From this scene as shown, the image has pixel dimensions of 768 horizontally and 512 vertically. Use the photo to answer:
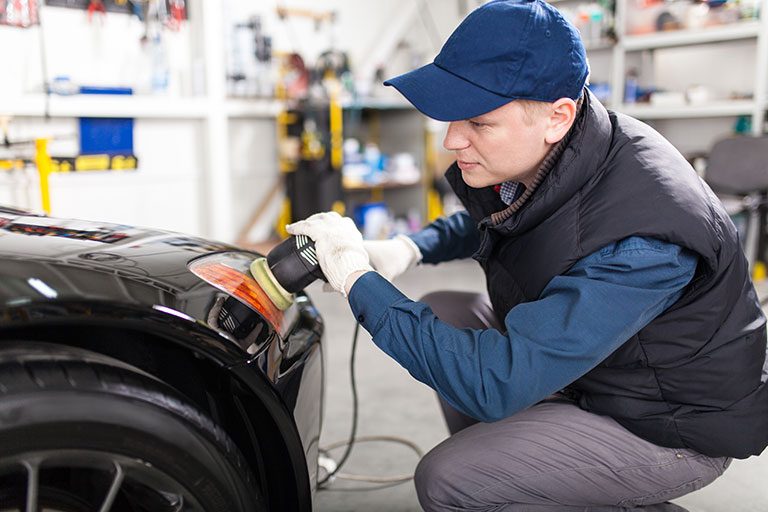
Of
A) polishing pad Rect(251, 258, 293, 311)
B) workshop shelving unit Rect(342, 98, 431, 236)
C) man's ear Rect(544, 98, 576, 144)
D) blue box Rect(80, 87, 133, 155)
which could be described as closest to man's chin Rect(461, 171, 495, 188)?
man's ear Rect(544, 98, 576, 144)

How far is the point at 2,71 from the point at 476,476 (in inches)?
144

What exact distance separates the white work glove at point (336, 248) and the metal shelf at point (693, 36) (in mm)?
4051

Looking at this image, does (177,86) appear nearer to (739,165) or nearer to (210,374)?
(739,165)

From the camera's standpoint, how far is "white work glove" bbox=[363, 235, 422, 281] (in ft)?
4.78

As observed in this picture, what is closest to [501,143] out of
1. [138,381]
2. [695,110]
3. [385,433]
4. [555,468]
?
[555,468]

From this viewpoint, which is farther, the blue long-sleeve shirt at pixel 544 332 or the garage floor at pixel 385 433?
the garage floor at pixel 385 433

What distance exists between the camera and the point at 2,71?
143 inches

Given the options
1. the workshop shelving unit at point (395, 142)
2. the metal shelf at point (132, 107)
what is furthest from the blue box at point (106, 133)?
the workshop shelving unit at point (395, 142)

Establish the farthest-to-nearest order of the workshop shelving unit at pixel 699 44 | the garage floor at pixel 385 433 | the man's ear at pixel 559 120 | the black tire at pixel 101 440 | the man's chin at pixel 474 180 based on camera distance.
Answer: the workshop shelving unit at pixel 699 44 → the garage floor at pixel 385 433 → the man's chin at pixel 474 180 → the man's ear at pixel 559 120 → the black tire at pixel 101 440

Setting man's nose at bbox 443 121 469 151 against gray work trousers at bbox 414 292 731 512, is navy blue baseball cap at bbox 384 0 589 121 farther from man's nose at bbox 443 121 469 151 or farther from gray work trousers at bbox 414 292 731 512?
gray work trousers at bbox 414 292 731 512

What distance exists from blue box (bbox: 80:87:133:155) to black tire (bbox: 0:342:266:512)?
11.0 feet

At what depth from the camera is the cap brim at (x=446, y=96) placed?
3.50 feet

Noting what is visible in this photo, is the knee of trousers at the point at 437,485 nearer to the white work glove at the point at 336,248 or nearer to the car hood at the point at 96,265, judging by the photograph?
the white work glove at the point at 336,248

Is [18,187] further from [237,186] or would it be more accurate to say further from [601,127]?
[601,127]
